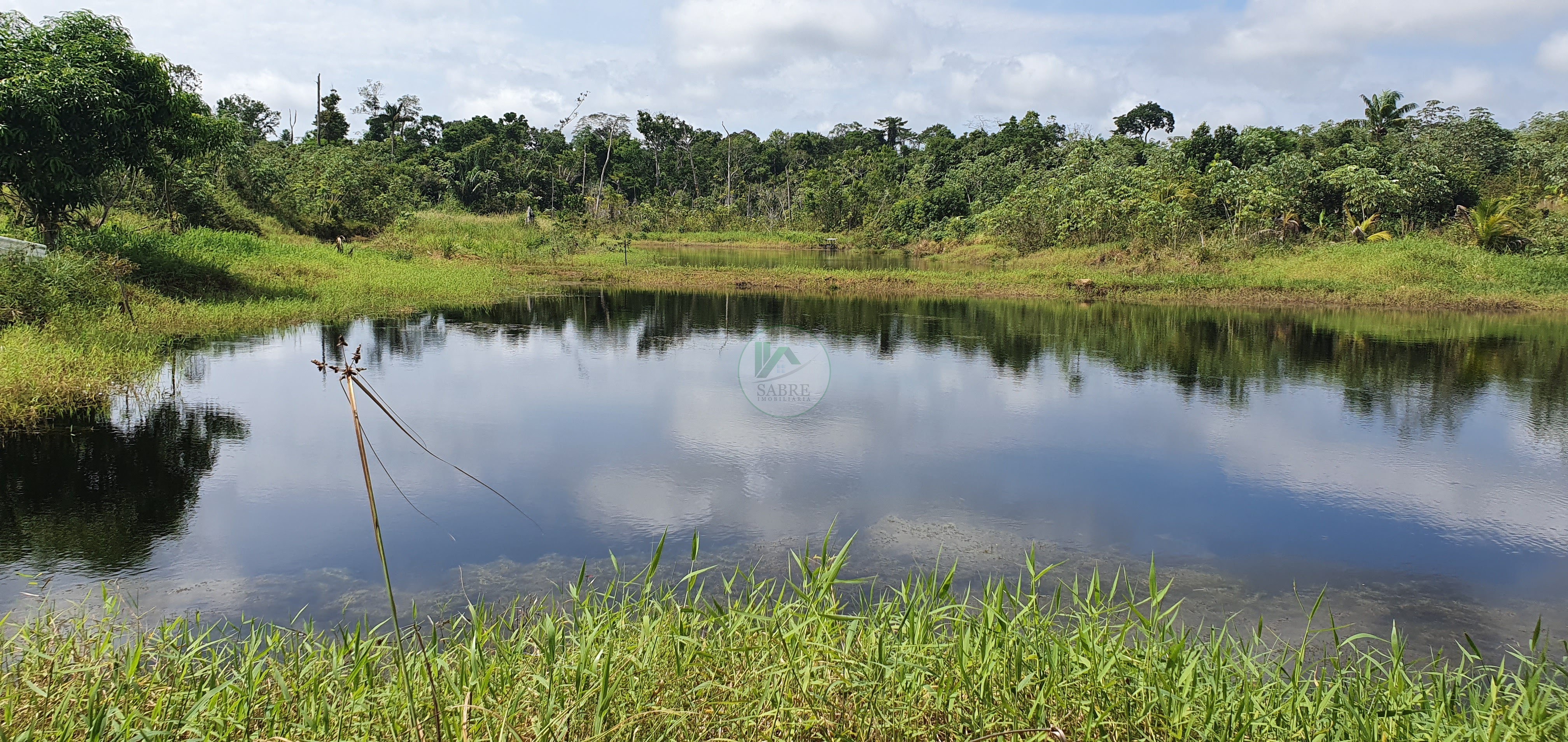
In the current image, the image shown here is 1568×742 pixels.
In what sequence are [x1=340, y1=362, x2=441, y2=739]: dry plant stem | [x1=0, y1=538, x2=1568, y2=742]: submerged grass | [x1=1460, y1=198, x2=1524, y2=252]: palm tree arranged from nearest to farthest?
[x1=340, y1=362, x2=441, y2=739]: dry plant stem < [x1=0, y1=538, x2=1568, y2=742]: submerged grass < [x1=1460, y1=198, x2=1524, y2=252]: palm tree

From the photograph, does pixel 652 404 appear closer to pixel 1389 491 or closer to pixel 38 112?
pixel 1389 491

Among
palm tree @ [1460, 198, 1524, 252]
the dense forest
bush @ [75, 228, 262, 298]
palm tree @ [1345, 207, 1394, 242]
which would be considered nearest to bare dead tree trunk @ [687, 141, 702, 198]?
the dense forest

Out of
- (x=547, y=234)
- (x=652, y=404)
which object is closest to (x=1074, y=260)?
(x=547, y=234)

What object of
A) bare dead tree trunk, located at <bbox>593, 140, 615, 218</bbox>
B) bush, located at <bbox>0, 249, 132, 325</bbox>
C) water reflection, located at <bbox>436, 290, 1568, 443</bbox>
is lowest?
water reflection, located at <bbox>436, 290, 1568, 443</bbox>

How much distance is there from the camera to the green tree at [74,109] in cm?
998

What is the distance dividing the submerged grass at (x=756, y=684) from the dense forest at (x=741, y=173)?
10173mm

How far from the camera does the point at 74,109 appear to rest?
10.5 m

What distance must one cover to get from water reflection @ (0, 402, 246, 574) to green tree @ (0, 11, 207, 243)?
560cm

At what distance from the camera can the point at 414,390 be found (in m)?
8.45

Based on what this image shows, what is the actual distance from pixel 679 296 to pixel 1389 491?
45.6 ft

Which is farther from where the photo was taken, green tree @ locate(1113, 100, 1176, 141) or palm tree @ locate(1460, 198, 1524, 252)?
green tree @ locate(1113, 100, 1176, 141)

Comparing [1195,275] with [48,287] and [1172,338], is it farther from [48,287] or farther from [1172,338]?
[48,287]

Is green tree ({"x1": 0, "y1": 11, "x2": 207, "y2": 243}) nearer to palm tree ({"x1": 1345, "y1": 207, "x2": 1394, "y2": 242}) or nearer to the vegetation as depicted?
the vegetation

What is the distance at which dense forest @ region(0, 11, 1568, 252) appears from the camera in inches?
435
